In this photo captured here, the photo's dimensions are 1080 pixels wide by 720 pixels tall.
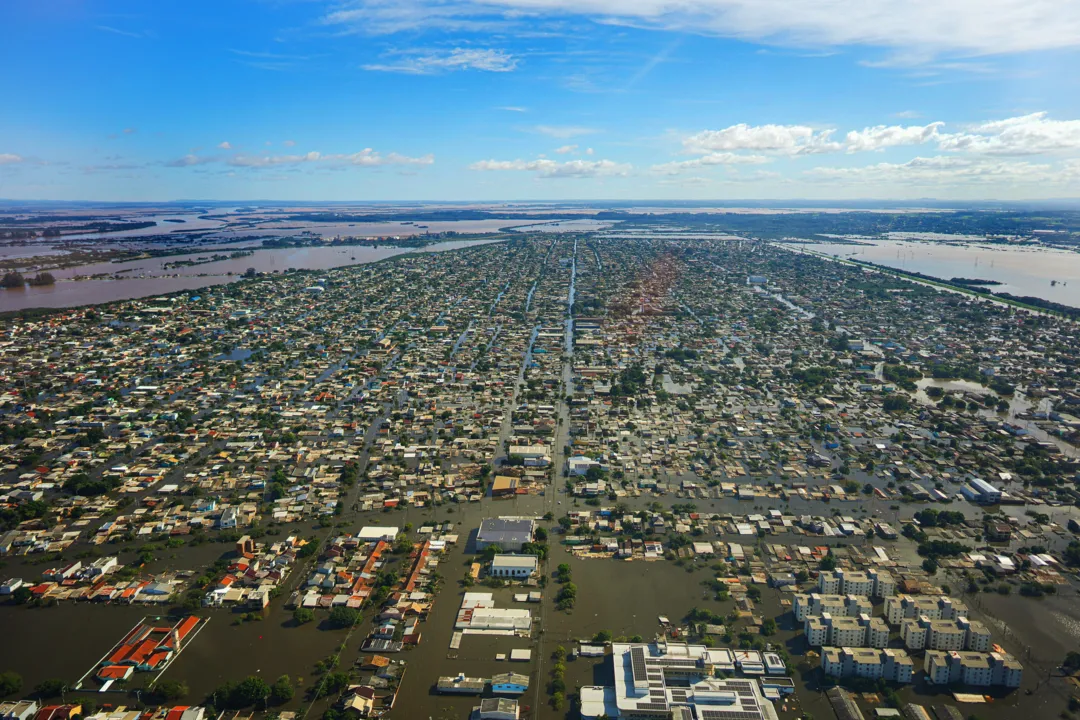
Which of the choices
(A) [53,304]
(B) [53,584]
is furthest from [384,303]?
(B) [53,584]

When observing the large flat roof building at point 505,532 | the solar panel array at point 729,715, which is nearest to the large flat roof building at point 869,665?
the solar panel array at point 729,715

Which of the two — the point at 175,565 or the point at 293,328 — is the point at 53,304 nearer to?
the point at 293,328

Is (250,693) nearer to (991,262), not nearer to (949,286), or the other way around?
(949,286)

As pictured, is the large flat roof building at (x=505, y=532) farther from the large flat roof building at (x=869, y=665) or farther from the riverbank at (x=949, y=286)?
the riverbank at (x=949, y=286)

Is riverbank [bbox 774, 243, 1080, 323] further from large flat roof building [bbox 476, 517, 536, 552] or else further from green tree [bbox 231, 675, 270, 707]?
green tree [bbox 231, 675, 270, 707]

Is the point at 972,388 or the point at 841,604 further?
the point at 972,388

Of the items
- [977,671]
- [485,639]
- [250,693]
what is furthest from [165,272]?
[977,671]
